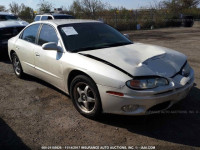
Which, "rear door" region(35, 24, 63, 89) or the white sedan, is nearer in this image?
the white sedan

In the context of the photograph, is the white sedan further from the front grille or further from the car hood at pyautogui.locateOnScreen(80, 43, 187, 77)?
the front grille

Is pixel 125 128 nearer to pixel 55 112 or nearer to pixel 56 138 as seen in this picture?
pixel 56 138

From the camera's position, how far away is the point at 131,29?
20.3 meters

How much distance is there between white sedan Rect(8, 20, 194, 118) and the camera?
272 centimetres

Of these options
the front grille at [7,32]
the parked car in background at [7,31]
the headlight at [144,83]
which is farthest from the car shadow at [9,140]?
the front grille at [7,32]

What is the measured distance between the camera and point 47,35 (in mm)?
4051

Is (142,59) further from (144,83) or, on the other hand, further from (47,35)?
(47,35)

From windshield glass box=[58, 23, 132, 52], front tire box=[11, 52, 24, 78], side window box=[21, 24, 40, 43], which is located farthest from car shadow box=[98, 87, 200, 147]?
front tire box=[11, 52, 24, 78]

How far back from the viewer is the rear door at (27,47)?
4379 millimetres

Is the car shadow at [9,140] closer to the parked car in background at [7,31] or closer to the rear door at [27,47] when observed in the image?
the rear door at [27,47]

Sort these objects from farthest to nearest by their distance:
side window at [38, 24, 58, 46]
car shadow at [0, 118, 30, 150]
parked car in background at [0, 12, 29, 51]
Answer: parked car in background at [0, 12, 29, 51] → side window at [38, 24, 58, 46] → car shadow at [0, 118, 30, 150]

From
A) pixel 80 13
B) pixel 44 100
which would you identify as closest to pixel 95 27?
pixel 44 100

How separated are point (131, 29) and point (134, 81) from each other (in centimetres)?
1834

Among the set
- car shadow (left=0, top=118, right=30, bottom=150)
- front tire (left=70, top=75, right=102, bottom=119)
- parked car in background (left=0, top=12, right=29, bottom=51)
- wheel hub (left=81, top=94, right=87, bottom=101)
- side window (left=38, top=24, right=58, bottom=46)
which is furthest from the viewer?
parked car in background (left=0, top=12, right=29, bottom=51)
